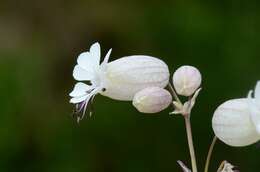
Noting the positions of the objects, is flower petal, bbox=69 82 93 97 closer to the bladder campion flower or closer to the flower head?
the flower head

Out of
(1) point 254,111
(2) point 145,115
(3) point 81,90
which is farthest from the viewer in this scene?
(2) point 145,115

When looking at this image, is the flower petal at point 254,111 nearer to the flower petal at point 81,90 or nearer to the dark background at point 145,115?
the flower petal at point 81,90

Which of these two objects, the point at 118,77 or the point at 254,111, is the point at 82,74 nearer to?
the point at 118,77

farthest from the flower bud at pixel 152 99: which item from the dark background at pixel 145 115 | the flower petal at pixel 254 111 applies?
the dark background at pixel 145 115

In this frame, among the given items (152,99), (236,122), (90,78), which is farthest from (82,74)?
(236,122)

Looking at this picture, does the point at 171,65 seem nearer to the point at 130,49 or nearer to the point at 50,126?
→ the point at 130,49

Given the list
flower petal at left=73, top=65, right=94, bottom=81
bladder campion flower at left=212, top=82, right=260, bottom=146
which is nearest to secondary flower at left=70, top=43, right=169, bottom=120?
flower petal at left=73, top=65, right=94, bottom=81

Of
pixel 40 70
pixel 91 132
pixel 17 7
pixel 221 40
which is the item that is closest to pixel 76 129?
pixel 91 132
